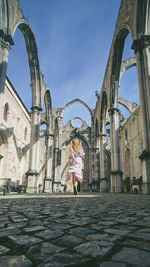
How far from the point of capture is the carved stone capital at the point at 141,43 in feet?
25.4

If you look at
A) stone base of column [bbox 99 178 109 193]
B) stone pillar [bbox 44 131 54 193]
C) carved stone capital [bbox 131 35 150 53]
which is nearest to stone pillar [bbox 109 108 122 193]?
stone base of column [bbox 99 178 109 193]

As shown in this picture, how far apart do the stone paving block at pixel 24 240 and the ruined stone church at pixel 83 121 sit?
637 centimetres

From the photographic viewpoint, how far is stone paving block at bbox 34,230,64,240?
1.13 metres

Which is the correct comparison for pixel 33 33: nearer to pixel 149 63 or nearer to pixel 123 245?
pixel 149 63

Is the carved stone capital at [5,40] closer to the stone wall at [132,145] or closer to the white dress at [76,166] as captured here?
the white dress at [76,166]

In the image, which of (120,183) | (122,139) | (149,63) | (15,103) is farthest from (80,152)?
(122,139)

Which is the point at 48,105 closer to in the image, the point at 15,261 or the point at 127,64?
the point at 127,64

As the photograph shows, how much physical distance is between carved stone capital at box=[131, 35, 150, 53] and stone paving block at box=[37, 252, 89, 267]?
866 centimetres

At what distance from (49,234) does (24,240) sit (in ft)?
0.65

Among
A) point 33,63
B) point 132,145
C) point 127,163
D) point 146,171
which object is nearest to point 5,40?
point 33,63

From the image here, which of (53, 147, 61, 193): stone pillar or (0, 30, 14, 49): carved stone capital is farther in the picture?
(53, 147, 61, 193): stone pillar

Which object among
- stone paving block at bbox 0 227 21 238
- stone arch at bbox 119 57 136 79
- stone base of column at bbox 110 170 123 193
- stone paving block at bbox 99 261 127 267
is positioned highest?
stone arch at bbox 119 57 136 79

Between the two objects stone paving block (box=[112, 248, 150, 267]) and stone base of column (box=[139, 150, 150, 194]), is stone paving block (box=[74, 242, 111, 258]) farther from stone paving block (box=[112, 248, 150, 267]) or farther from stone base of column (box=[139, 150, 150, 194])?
stone base of column (box=[139, 150, 150, 194])

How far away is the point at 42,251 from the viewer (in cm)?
87
